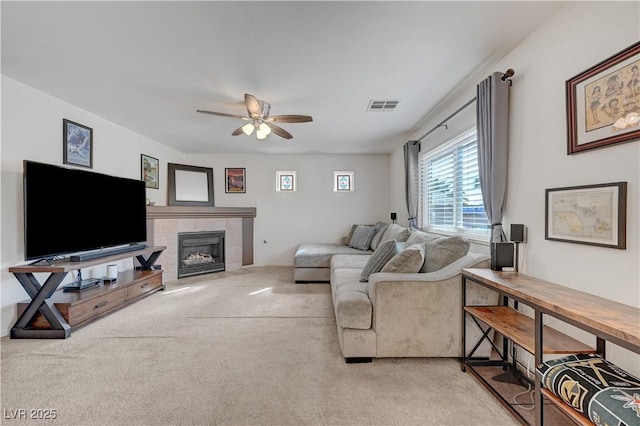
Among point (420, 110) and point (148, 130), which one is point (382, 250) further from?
point (148, 130)

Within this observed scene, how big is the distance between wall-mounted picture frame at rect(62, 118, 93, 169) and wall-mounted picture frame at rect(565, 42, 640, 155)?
4.64m

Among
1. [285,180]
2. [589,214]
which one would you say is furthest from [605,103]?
[285,180]

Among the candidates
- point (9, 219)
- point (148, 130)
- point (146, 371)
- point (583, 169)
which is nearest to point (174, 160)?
point (148, 130)

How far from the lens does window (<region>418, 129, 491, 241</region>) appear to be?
273cm

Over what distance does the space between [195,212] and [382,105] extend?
149 inches

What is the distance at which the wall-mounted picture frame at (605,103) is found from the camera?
1.31 metres

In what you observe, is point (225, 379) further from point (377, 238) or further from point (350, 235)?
point (350, 235)

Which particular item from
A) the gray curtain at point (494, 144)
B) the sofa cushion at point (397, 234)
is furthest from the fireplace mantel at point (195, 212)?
the gray curtain at point (494, 144)

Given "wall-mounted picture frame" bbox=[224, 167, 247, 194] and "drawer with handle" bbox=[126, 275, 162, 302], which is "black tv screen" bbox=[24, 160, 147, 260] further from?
"wall-mounted picture frame" bbox=[224, 167, 247, 194]

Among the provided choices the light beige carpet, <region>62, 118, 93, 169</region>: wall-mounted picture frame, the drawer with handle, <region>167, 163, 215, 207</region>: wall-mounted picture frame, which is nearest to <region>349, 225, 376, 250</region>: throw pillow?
the light beige carpet

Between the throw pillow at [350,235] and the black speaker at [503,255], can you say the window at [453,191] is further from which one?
the throw pillow at [350,235]

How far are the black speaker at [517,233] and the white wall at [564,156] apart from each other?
0.05 m

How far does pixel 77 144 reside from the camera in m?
3.27

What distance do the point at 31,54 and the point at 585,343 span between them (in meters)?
4.32
